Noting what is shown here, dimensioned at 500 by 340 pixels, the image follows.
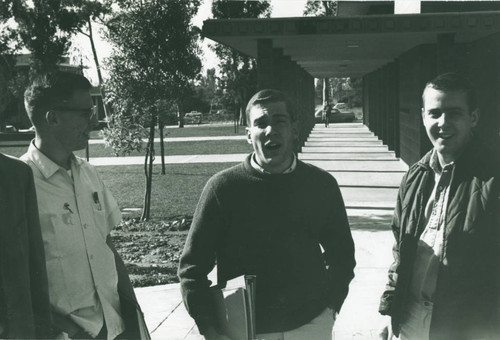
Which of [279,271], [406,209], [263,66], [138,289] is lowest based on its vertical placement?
[138,289]

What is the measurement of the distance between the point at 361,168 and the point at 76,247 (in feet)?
46.3

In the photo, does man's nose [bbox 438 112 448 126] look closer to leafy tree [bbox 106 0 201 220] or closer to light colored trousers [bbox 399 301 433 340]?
light colored trousers [bbox 399 301 433 340]

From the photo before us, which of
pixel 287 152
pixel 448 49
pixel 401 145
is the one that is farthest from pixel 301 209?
pixel 401 145

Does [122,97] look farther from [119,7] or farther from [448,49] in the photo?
[448,49]

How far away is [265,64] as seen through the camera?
34.9 feet

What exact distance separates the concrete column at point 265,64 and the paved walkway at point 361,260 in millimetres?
2404

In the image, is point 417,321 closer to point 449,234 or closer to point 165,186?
point 449,234

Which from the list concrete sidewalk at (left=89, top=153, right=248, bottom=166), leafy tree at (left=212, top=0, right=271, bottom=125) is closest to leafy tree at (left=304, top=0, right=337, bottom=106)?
leafy tree at (left=212, top=0, right=271, bottom=125)

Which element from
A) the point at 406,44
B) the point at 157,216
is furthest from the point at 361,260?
the point at 406,44

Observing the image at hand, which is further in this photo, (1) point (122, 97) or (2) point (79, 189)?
(1) point (122, 97)

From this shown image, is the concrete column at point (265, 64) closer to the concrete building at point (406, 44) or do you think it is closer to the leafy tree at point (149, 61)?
the concrete building at point (406, 44)

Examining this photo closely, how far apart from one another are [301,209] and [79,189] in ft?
3.18

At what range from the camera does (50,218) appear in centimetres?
284

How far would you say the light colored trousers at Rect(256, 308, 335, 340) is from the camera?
2996 mm
